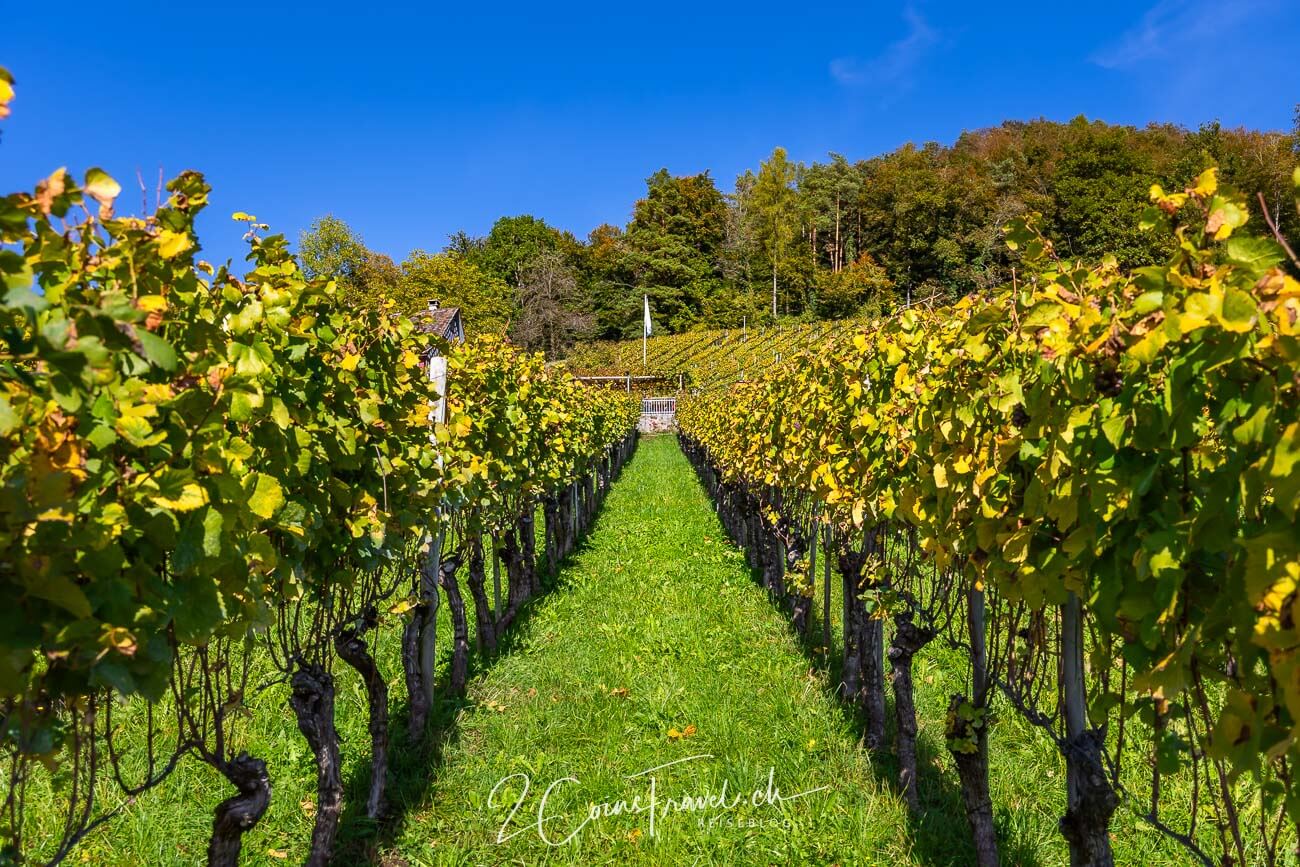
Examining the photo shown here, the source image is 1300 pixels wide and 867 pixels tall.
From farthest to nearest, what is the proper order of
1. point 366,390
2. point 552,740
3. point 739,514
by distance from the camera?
1. point 739,514
2. point 552,740
3. point 366,390

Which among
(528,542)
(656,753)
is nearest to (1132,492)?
(656,753)

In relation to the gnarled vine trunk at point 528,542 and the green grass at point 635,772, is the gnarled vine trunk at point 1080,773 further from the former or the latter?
the gnarled vine trunk at point 528,542

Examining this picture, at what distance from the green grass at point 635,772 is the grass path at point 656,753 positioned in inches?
0.5

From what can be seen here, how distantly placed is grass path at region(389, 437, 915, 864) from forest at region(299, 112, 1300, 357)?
1746 inches

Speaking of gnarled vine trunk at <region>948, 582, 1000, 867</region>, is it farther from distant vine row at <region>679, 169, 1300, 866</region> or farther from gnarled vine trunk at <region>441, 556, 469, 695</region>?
gnarled vine trunk at <region>441, 556, 469, 695</region>

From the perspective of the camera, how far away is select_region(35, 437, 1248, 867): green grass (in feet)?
11.8

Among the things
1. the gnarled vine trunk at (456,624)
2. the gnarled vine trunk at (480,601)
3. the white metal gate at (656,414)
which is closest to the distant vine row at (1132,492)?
the gnarled vine trunk at (456,624)

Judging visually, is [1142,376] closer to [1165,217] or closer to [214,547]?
[1165,217]

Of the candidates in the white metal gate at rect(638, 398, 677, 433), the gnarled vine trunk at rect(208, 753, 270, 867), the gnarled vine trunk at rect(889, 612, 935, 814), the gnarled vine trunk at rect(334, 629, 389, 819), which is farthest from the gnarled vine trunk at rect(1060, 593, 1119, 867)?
the white metal gate at rect(638, 398, 677, 433)

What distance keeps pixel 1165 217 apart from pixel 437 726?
14.6 ft

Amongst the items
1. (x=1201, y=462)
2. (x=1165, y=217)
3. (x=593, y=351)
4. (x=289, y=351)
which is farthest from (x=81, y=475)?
(x=593, y=351)

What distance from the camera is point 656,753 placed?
178 inches

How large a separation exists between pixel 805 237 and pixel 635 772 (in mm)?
70183

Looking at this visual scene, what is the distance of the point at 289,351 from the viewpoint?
8.29 ft
